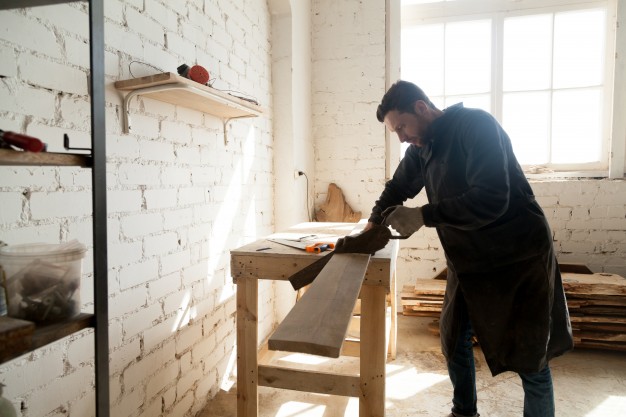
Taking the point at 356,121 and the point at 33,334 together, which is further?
the point at 356,121

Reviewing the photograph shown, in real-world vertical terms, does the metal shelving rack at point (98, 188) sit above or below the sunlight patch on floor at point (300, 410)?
above

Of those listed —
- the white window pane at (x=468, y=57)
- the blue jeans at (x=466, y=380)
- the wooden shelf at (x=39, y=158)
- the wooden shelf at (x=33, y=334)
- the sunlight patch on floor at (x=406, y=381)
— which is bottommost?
the sunlight patch on floor at (x=406, y=381)

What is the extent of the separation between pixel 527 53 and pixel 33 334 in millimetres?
3857

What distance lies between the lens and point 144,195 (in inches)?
66.7

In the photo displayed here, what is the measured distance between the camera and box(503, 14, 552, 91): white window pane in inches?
134

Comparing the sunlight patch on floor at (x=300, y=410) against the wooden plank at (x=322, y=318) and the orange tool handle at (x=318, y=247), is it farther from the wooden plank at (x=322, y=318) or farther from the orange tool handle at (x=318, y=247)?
the wooden plank at (x=322, y=318)

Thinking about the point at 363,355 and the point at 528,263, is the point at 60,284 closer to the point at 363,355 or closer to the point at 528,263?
the point at 363,355

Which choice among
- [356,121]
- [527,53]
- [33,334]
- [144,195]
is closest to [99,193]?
[33,334]

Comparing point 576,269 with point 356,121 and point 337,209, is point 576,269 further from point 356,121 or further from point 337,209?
point 356,121

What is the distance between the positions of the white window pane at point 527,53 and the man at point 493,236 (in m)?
2.14

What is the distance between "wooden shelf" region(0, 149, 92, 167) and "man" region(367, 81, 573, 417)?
3.71 feet

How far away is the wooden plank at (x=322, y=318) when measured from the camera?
2.44 feet

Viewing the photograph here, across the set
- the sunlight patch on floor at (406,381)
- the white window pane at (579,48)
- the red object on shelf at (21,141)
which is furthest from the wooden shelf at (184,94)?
the white window pane at (579,48)

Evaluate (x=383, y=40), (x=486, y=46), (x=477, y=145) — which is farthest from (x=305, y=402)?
(x=486, y=46)
